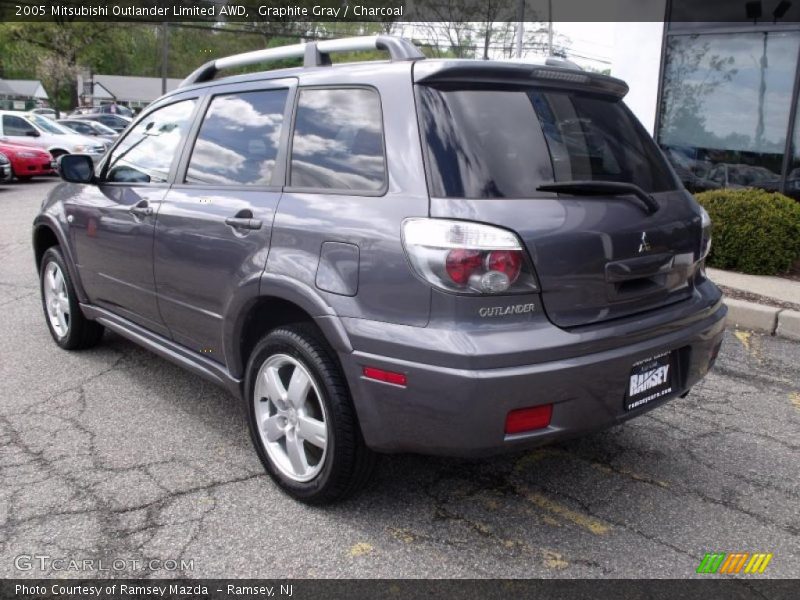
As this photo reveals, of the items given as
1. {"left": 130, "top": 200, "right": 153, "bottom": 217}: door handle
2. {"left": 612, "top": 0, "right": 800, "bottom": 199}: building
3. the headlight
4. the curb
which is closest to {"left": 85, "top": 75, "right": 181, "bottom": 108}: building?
{"left": 612, "top": 0, "right": 800, "bottom": 199}: building

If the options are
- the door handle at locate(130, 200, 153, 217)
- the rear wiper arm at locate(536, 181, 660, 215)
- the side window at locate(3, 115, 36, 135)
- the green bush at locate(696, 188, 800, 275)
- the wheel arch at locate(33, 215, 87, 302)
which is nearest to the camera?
the rear wiper arm at locate(536, 181, 660, 215)

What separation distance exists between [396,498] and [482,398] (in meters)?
0.96

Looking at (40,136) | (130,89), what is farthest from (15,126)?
(130,89)

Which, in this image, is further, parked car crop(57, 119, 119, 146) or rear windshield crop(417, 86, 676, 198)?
parked car crop(57, 119, 119, 146)

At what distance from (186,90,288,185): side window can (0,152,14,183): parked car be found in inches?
565

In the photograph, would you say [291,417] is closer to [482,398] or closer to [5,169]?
[482,398]

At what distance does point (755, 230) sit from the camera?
729 centimetres

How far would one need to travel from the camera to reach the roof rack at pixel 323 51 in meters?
2.90

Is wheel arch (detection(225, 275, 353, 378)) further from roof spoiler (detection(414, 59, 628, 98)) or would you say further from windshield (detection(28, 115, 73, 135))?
windshield (detection(28, 115, 73, 135))

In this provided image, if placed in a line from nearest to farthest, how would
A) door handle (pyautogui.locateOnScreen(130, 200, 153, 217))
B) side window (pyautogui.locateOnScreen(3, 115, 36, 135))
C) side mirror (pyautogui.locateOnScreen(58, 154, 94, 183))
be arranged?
door handle (pyautogui.locateOnScreen(130, 200, 153, 217)) → side mirror (pyautogui.locateOnScreen(58, 154, 94, 183)) → side window (pyautogui.locateOnScreen(3, 115, 36, 135))

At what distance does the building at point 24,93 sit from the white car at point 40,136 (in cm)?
4475

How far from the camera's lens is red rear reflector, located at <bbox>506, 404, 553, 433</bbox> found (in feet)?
8.06

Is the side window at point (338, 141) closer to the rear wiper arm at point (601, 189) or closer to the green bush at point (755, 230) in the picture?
the rear wiper arm at point (601, 189)

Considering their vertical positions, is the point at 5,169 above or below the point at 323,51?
below
